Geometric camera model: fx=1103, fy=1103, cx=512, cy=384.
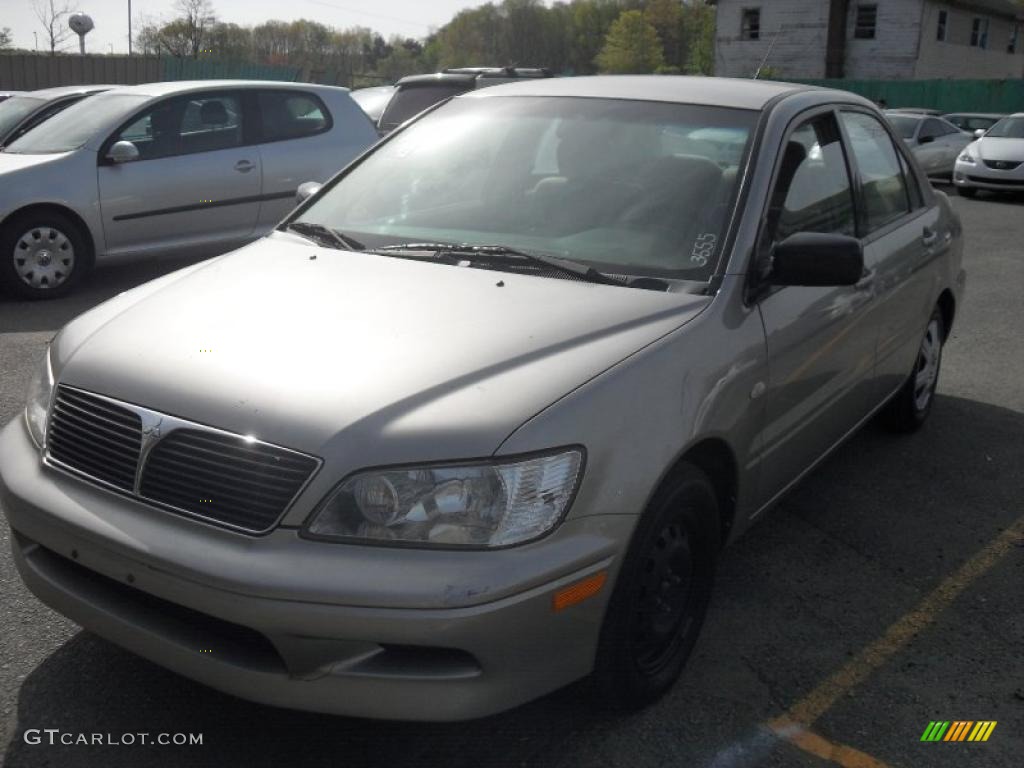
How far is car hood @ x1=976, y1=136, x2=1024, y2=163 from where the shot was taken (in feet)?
57.3

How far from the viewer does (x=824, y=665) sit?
10.9 ft

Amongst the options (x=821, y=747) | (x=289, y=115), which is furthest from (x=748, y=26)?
(x=821, y=747)

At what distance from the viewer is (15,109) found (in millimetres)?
11344

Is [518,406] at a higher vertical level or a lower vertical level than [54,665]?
higher

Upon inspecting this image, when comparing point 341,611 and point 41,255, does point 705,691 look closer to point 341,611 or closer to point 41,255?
point 341,611

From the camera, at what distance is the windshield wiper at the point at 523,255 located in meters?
3.32

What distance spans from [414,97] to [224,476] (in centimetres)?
1082

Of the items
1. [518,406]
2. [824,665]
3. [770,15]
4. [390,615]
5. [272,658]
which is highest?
[770,15]

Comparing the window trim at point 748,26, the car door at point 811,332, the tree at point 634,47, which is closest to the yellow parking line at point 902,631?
the car door at point 811,332

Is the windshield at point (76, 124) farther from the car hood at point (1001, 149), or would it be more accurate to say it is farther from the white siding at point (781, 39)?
the white siding at point (781, 39)

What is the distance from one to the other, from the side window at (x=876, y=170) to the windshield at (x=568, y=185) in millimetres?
910

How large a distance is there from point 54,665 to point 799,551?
2.61 metres

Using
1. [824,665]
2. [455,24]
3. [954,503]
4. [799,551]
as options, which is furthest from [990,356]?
[455,24]

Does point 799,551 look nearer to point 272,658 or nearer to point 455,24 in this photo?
point 272,658
